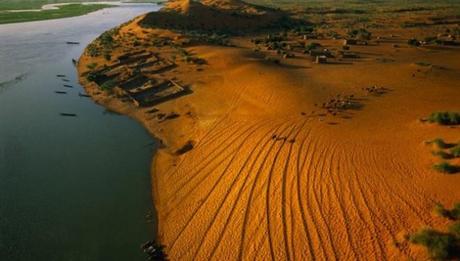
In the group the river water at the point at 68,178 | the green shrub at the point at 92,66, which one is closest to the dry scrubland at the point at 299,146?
the green shrub at the point at 92,66

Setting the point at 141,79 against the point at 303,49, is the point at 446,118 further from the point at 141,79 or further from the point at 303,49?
the point at 141,79

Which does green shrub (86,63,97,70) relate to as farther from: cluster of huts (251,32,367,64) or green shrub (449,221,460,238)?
green shrub (449,221,460,238)

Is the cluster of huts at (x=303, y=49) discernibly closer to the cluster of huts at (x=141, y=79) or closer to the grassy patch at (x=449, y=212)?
the cluster of huts at (x=141, y=79)

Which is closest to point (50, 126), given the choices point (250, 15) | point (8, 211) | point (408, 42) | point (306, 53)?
point (8, 211)

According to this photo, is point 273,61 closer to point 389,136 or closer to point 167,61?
point 167,61

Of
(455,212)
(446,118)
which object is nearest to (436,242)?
(455,212)
